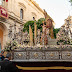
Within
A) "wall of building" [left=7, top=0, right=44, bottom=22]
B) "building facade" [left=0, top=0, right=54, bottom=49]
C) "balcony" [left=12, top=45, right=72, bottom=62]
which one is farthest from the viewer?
"wall of building" [left=7, top=0, right=44, bottom=22]

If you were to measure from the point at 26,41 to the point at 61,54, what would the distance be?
389 cm

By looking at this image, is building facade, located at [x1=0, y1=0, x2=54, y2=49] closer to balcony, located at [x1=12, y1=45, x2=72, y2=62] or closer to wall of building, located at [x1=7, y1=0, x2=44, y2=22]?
wall of building, located at [x1=7, y1=0, x2=44, y2=22]

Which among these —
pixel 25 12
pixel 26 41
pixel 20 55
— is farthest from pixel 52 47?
pixel 25 12

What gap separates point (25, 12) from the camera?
26.8 m

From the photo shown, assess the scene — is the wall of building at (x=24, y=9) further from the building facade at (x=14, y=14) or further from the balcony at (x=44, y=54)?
the balcony at (x=44, y=54)

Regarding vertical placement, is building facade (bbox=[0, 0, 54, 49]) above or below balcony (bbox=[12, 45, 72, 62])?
above

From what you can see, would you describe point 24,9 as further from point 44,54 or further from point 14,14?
point 44,54

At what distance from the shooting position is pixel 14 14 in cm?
2197

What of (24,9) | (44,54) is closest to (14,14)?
(24,9)

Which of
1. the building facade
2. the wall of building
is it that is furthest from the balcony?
the wall of building

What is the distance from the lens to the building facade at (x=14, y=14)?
62.4 ft

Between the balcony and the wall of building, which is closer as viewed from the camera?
the balcony

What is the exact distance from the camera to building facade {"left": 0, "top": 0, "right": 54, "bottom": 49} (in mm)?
19030

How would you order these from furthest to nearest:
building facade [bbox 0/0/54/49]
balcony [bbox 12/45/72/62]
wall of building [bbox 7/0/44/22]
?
1. wall of building [bbox 7/0/44/22]
2. building facade [bbox 0/0/54/49]
3. balcony [bbox 12/45/72/62]
